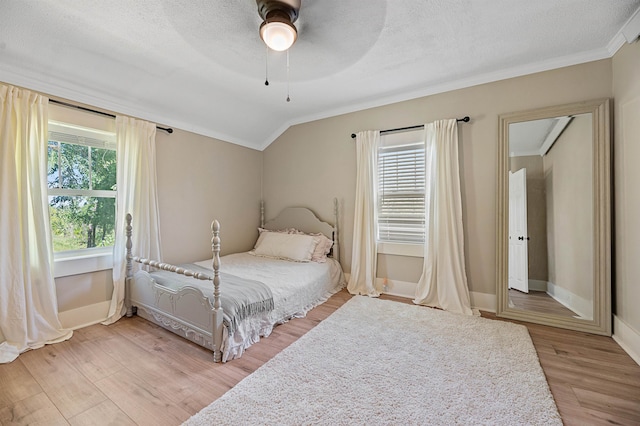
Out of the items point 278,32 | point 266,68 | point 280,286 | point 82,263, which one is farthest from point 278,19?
point 82,263

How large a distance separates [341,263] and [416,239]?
3.66ft

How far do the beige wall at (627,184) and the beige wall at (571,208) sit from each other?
163 millimetres

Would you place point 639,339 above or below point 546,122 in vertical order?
below

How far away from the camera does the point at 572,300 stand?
98.2 inches

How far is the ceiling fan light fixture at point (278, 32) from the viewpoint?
1.72 metres

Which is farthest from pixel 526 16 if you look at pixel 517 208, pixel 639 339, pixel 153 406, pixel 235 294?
pixel 153 406

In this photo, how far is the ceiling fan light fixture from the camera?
1716 millimetres

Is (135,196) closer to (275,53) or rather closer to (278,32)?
(275,53)

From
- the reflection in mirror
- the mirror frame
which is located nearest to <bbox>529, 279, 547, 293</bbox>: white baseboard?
the reflection in mirror

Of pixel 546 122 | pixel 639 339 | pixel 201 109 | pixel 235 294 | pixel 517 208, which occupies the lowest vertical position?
pixel 639 339

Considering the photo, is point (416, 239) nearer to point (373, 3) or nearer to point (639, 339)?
point (639, 339)

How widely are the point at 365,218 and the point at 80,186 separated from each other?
3.17m

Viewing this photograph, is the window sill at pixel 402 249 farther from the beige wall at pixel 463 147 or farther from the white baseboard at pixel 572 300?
the white baseboard at pixel 572 300

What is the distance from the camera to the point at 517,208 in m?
2.72
